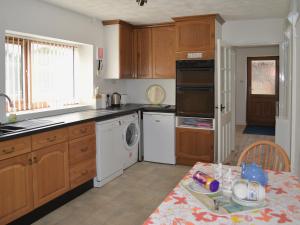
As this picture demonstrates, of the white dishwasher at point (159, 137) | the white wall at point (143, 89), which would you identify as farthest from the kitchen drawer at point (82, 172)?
the white wall at point (143, 89)

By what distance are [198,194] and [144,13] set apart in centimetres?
314

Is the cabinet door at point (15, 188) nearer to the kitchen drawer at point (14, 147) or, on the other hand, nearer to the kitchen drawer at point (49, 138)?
the kitchen drawer at point (14, 147)

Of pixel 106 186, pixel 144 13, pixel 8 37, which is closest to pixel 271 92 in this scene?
pixel 144 13

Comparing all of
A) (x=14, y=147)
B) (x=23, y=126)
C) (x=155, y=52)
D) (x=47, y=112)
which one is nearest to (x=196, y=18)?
(x=155, y=52)

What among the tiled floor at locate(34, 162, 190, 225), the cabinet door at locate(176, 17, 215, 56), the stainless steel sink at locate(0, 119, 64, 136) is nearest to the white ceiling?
the cabinet door at locate(176, 17, 215, 56)

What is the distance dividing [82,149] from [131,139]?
1.30 metres

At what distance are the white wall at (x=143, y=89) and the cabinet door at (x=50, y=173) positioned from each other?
8.07ft

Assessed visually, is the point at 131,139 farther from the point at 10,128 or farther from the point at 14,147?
the point at 14,147

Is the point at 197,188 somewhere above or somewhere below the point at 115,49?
below

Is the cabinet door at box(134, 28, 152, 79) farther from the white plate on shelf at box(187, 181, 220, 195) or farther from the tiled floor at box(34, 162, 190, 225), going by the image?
the white plate on shelf at box(187, 181, 220, 195)

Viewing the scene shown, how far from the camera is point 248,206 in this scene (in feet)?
4.75

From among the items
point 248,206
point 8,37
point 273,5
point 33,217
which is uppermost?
point 273,5

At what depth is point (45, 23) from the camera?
11.6ft

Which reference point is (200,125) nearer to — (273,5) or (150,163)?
(150,163)
